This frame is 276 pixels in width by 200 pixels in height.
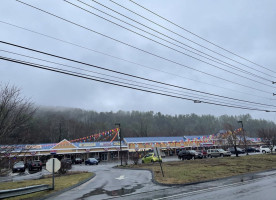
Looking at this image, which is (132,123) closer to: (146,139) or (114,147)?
(146,139)

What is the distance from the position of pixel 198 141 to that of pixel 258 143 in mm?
32350

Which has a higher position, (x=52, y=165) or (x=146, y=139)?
(x=146, y=139)

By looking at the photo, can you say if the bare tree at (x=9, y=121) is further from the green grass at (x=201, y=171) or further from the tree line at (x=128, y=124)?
the tree line at (x=128, y=124)

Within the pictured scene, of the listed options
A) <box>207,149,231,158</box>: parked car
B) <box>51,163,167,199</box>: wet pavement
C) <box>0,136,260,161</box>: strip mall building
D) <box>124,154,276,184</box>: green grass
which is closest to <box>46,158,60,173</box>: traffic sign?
<box>51,163,167,199</box>: wet pavement

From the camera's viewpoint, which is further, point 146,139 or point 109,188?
point 146,139

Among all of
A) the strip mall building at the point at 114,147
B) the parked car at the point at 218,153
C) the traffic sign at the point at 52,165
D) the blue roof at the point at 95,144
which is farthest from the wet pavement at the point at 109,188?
the blue roof at the point at 95,144

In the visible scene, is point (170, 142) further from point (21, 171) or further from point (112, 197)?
point (112, 197)

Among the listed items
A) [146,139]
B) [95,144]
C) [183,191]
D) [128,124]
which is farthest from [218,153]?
[128,124]

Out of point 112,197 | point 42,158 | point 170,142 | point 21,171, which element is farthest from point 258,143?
point 112,197

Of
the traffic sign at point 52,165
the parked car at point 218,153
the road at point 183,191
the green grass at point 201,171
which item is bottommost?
the parked car at point 218,153

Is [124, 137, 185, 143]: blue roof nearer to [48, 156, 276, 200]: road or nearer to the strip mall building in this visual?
the strip mall building

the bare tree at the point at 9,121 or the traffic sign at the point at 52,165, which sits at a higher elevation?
the bare tree at the point at 9,121

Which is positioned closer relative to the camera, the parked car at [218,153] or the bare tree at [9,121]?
the bare tree at [9,121]

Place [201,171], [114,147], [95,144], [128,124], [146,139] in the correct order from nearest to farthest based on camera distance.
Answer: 1. [201,171]
2. [95,144]
3. [114,147]
4. [146,139]
5. [128,124]
